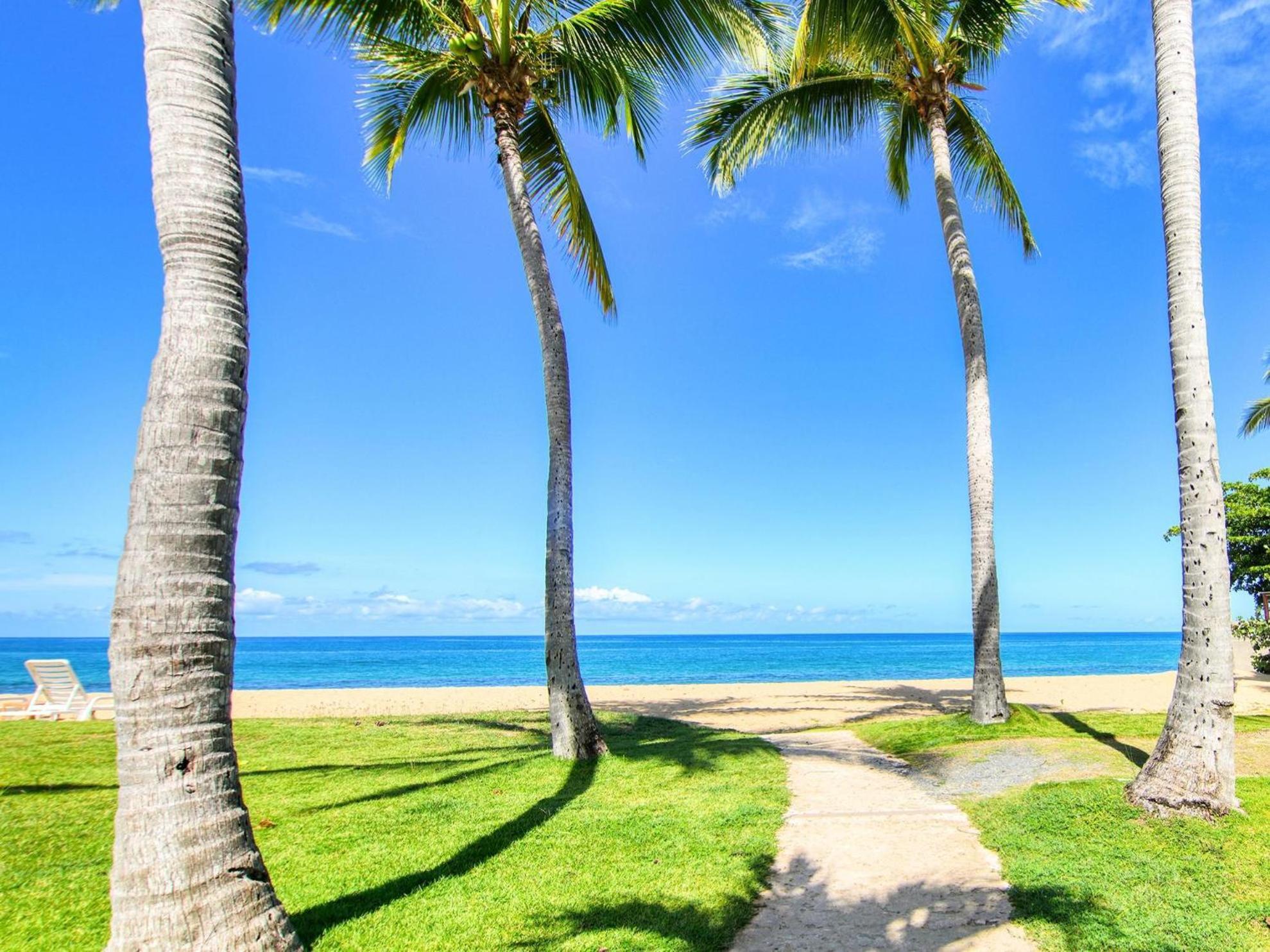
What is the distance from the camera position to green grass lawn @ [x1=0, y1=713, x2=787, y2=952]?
4117 mm

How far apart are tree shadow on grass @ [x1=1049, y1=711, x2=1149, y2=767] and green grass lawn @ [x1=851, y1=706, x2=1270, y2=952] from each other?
98mm

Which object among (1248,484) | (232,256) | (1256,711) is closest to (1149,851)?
(232,256)

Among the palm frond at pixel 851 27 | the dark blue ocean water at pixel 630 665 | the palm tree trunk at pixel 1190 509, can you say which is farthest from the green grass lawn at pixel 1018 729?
the dark blue ocean water at pixel 630 665

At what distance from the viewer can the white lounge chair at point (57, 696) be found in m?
12.5

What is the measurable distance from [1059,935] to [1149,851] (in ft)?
5.56

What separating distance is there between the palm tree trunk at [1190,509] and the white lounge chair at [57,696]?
46.9ft

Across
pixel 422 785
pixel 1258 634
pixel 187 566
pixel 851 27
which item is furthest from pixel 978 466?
pixel 1258 634

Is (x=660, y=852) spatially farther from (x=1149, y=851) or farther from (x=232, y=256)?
(x=232, y=256)

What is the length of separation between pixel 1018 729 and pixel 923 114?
29.7 ft

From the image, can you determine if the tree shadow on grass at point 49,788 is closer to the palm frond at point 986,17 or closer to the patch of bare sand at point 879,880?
the patch of bare sand at point 879,880

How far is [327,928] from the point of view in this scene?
13.1 ft

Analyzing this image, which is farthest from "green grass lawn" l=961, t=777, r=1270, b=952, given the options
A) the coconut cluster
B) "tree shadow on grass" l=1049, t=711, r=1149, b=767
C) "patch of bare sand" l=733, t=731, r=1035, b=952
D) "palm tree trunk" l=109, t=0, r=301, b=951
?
the coconut cluster

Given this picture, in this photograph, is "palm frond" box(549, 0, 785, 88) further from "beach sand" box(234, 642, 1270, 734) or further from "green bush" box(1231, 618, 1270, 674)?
"green bush" box(1231, 618, 1270, 674)

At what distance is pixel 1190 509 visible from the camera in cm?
616
